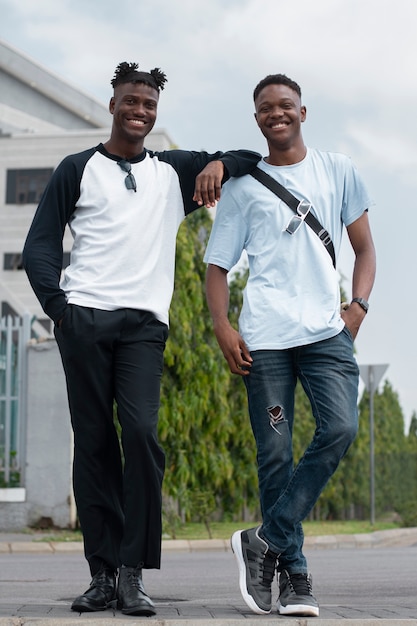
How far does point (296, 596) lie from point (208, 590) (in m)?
2.60

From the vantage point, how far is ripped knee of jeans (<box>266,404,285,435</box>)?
4762 millimetres

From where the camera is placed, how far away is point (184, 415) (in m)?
18.0

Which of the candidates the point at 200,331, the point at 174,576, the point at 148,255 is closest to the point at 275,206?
the point at 148,255

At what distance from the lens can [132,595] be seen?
4449mm

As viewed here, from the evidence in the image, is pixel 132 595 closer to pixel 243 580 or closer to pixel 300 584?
pixel 243 580

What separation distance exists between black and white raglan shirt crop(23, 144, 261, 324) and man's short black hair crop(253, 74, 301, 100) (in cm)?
34

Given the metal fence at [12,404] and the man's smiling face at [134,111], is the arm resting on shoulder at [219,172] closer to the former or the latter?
the man's smiling face at [134,111]

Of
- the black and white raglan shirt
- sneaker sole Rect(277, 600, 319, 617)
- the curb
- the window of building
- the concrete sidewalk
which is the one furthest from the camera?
the window of building

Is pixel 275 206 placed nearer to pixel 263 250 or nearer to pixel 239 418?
pixel 263 250

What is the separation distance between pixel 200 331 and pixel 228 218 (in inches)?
567

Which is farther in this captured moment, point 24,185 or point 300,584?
point 24,185

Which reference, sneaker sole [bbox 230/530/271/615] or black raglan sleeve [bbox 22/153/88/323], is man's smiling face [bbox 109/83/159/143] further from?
sneaker sole [bbox 230/530/271/615]

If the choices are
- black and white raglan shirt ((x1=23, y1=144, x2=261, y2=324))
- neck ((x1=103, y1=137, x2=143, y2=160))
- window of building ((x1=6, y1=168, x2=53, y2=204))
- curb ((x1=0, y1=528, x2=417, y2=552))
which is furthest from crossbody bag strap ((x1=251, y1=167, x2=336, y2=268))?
window of building ((x1=6, y1=168, x2=53, y2=204))

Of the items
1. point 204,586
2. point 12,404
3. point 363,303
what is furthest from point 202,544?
point 363,303
